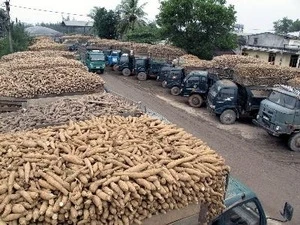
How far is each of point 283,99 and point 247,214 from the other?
874cm

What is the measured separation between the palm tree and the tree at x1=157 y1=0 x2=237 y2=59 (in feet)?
48.4

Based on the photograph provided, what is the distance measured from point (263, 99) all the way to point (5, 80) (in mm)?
11640

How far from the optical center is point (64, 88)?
11156 millimetres

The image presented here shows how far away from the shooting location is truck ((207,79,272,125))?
15.4 meters

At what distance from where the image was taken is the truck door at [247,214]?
218 inches

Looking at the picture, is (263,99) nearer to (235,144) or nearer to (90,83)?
(235,144)

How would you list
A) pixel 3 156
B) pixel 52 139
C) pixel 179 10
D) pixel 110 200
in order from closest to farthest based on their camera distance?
pixel 110 200 < pixel 3 156 < pixel 52 139 < pixel 179 10

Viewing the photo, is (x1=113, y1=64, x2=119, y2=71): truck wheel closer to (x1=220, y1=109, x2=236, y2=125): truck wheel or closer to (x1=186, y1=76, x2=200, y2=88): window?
(x1=186, y1=76, x2=200, y2=88): window

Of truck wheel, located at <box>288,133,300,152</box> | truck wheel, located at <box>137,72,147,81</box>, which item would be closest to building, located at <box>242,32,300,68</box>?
truck wheel, located at <box>137,72,147,81</box>

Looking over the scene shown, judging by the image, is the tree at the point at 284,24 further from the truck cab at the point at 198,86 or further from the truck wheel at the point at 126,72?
the truck cab at the point at 198,86

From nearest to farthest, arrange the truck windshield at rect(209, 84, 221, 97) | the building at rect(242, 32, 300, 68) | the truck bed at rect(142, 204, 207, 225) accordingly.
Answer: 1. the truck bed at rect(142, 204, 207, 225)
2. the truck windshield at rect(209, 84, 221, 97)
3. the building at rect(242, 32, 300, 68)

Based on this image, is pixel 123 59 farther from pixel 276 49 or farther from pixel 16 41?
pixel 276 49

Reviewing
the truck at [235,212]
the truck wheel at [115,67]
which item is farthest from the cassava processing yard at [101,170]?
the truck wheel at [115,67]

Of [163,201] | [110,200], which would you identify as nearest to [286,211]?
[163,201]
